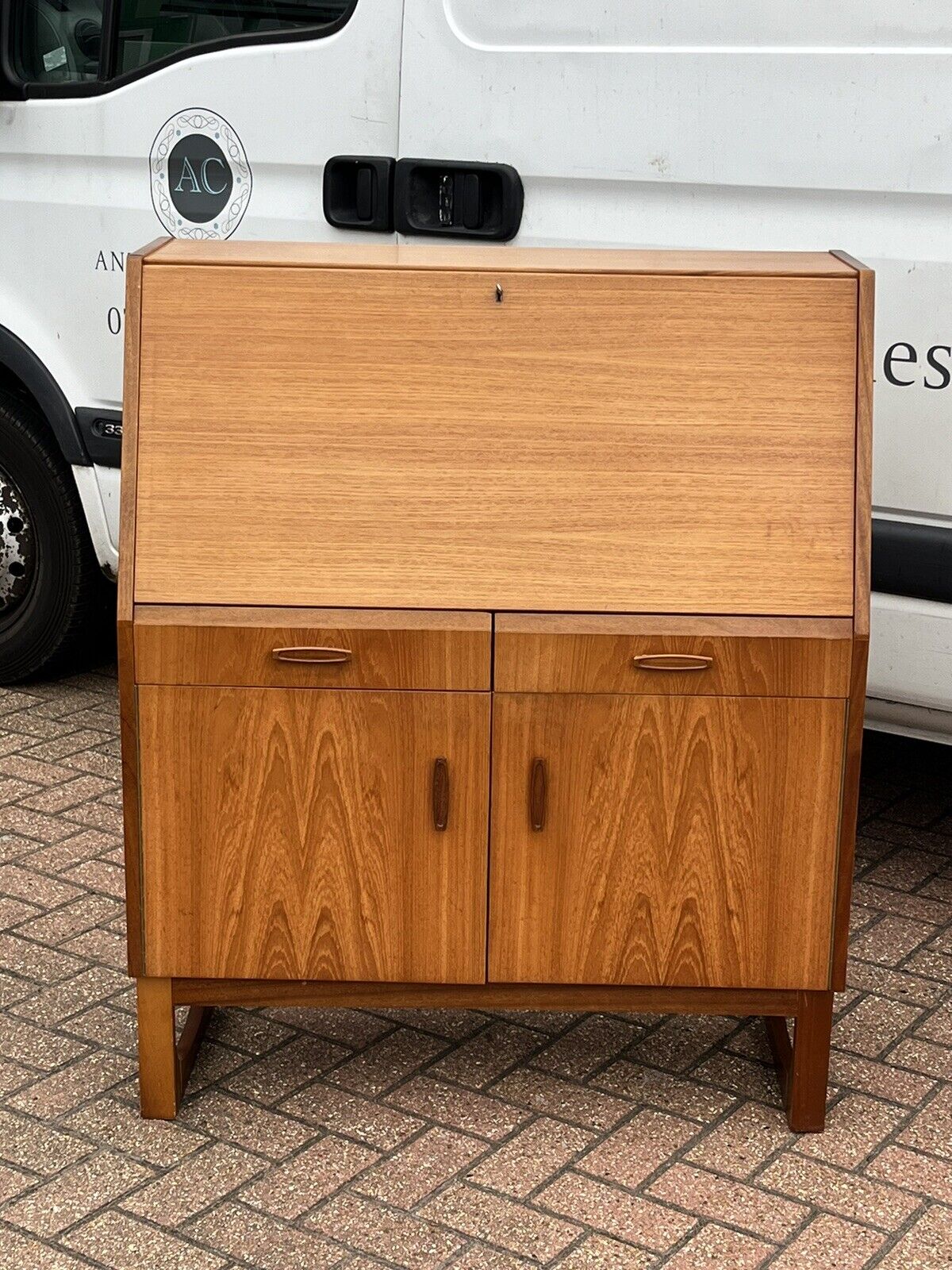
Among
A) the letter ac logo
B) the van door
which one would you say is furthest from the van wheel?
the van door

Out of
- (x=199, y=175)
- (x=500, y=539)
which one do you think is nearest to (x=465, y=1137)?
(x=500, y=539)

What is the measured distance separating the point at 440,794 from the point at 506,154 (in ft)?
5.05

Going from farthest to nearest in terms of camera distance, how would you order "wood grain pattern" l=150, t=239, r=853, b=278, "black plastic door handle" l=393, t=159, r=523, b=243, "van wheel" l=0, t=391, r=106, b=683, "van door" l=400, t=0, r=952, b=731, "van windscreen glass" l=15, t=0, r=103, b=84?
1. "van wheel" l=0, t=391, r=106, b=683
2. "van windscreen glass" l=15, t=0, r=103, b=84
3. "black plastic door handle" l=393, t=159, r=523, b=243
4. "van door" l=400, t=0, r=952, b=731
5. "wood grain pattern" l=150, t=239, r=853, b=278

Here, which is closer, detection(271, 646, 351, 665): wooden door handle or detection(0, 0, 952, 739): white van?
detection(271, 646, 351, 665): wooden door handle

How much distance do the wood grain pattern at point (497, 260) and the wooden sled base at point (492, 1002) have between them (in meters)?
1.14

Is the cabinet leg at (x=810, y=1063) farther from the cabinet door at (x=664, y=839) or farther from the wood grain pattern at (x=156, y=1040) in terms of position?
the wood grain pattern at (x=156, y=1040)

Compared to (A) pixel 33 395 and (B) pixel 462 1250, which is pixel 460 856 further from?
(A) pixel 33 395

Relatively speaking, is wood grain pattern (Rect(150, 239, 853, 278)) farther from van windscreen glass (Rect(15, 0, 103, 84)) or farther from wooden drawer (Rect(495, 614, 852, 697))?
van windscreen glass (Rect(15, 0, 103, 84))

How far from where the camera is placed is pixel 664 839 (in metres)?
2.65

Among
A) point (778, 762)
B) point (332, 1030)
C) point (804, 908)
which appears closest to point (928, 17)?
point (778, 762)

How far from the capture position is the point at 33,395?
4402mm

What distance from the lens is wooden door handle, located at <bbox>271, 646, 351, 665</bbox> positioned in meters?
2.56

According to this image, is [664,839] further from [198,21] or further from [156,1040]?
[198,21]

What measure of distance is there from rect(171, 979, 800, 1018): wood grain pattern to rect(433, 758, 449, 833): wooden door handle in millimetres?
284
